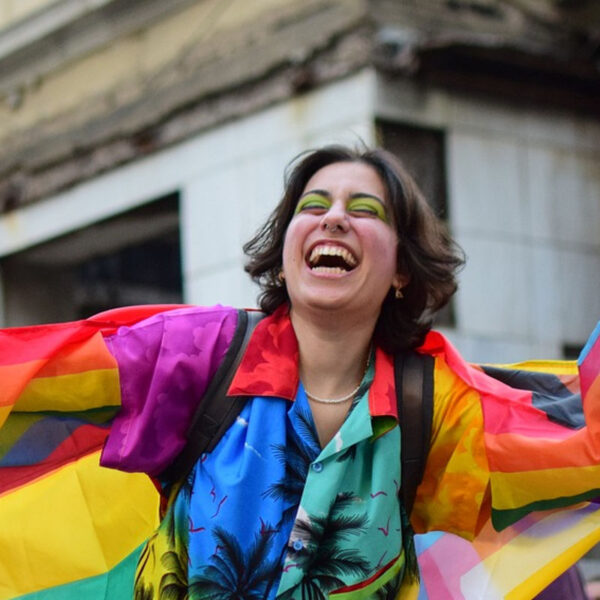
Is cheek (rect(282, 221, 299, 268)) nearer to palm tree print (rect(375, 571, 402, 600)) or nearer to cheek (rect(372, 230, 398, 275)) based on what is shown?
cheek (rect(372, 230, 398, 275))

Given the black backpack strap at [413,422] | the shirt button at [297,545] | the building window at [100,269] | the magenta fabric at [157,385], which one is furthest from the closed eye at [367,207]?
the building window at [100,269]

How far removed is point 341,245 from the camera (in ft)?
11.7

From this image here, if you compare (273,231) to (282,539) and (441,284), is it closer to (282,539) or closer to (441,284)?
(441,284)

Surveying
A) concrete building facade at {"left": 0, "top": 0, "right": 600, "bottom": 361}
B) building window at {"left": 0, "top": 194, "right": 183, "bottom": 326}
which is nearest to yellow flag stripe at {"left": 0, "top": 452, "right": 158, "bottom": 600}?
concrete building facade at {"left": 0, "top": 0, "right": 600, "bottom": 361}

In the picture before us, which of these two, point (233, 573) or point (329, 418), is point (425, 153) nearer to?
point (329, 418)

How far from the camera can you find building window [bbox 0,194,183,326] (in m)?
9.41

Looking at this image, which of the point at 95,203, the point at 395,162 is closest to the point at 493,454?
the point at 395,162

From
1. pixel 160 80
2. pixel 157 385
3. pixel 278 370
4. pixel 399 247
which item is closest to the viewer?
pixel 157 385

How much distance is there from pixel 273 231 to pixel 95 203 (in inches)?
222

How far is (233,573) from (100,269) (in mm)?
8276

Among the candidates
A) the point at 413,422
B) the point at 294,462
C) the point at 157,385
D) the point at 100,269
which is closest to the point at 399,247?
the point at 413,422

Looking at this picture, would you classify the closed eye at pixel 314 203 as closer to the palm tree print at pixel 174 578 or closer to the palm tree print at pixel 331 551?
the palm tree print at pixel 331 551

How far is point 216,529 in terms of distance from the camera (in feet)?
10.9

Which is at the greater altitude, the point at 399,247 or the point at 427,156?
the point at 427,156
